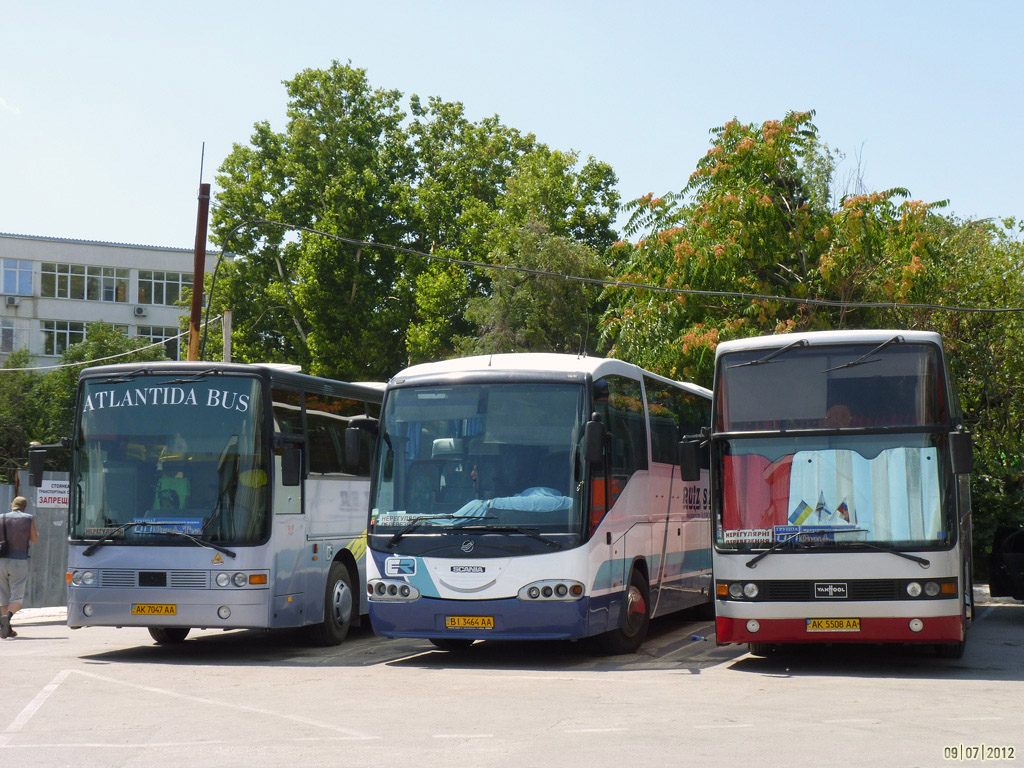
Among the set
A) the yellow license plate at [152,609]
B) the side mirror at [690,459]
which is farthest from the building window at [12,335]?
the side mirror at [690,459]

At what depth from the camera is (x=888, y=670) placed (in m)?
12.8

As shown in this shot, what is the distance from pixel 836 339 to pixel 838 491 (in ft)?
5.26

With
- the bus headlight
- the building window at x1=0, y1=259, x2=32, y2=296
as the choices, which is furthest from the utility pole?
the building window at x1=0, y1=259, x2=32, y2=296

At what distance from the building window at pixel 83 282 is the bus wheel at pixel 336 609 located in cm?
5751

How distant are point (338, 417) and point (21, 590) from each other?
557cm

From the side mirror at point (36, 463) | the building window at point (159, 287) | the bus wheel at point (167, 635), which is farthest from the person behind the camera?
the building window at point (159, 287)

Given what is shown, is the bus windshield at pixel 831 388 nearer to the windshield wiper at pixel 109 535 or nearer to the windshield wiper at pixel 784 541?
the windshield wiper at pixel 784 541

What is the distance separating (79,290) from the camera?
229 feet

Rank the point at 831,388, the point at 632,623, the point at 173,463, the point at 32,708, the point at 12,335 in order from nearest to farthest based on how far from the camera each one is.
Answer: the point at 32,708, the point at 831,388, the point at 173,463, the point at 632,623, the point at 12,335

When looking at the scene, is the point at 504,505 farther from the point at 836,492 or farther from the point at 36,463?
the point at 36,463

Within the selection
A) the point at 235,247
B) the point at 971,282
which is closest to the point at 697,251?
the point at 971,282

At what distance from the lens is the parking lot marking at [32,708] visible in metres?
9.33

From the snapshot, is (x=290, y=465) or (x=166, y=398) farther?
(x=166, y=398)

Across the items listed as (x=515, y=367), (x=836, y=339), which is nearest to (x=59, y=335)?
(x=515, y=367)
